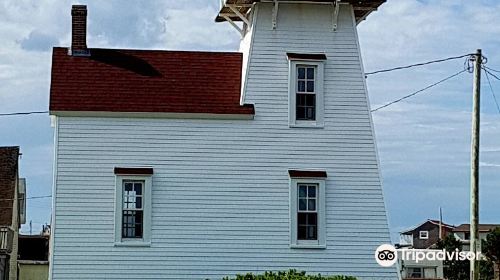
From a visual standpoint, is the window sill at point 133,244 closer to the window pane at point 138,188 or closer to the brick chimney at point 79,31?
the window pane at point 138,188

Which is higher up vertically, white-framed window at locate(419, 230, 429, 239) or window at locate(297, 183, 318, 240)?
white-framed window at locate(419, 230, 429, 239)

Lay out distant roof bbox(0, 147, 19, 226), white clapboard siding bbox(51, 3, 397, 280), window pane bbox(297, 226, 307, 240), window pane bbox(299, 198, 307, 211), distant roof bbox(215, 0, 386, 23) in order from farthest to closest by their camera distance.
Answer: distant roof bbox(0, 147, 19, 226)
distant roof bbox(215, 0, 386, 23)
window pane bbox(299, 198, 307, 211)
window pane bbox(297, 226, 307, 240)
white clapboard siding bbox(51, 3, 397, 280)

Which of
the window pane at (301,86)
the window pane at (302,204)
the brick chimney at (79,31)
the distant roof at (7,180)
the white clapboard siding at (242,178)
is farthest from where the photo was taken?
the distant roof at (7,180)

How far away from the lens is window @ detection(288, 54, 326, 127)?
2947 cm

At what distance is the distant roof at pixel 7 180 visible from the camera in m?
48.9

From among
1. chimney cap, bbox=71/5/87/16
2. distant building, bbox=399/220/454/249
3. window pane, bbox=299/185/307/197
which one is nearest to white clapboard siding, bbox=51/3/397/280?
window pane, bbox=299/185/307/197

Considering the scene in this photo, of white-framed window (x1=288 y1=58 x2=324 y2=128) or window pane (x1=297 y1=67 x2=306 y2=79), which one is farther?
window pane (x1=297 y1=67 x2=306 y2=79)

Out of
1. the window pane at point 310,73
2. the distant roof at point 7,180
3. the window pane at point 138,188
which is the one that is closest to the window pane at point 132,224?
the window pane at point 138,188

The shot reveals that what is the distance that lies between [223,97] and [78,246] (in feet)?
18.9

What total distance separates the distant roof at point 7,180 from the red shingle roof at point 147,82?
66.9 feet

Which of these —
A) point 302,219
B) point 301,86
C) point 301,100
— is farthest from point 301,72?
point 302,219

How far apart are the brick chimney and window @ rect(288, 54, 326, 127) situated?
592 cm

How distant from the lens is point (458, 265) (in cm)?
5859

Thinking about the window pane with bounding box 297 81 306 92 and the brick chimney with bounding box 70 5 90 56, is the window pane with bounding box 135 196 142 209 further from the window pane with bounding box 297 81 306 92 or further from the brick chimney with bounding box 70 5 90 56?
the window pane with bounding box 297 81 306 92
